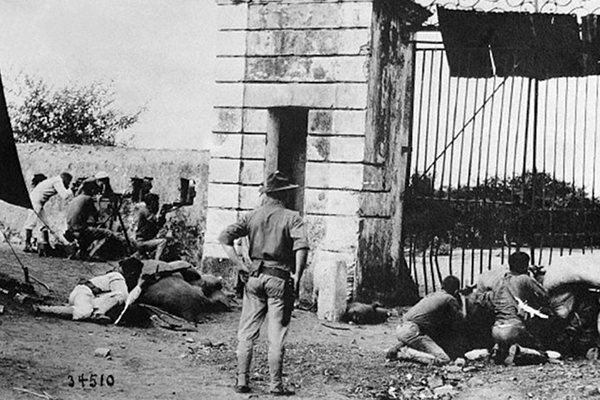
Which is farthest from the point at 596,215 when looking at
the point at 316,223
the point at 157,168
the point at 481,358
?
the point at 157,168

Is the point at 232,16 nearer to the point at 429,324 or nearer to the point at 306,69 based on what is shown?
the point at 306,69

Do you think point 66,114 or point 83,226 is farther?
point 66,114

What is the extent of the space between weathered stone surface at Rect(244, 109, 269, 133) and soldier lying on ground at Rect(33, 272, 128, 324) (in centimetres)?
296

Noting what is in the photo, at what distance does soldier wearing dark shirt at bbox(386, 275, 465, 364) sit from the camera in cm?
795

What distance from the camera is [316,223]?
10.6m

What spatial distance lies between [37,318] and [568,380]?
551cm

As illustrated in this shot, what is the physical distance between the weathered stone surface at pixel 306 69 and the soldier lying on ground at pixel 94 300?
3577 millimetres

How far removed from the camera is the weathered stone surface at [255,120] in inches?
431

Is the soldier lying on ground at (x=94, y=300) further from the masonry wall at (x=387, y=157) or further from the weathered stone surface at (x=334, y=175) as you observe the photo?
the masonry wall at (x=387, y=157)

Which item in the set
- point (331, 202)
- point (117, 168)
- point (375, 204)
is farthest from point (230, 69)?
point (117, 168)

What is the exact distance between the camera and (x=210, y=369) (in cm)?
745

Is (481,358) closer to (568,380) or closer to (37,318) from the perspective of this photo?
(568,380)

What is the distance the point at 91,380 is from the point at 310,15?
6.20m

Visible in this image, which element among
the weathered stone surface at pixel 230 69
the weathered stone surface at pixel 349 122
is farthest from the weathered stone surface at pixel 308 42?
the weathered stone surface at pixel 349 122
